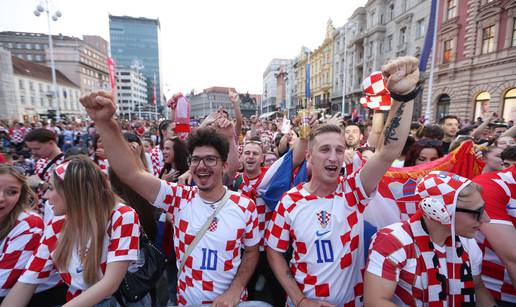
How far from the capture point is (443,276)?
5.11 feet

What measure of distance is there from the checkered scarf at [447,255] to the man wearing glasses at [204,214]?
1.17m

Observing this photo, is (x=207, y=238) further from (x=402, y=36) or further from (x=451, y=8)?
(x=402, y=36)

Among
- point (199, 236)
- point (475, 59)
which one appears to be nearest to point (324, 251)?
point (199, 236)

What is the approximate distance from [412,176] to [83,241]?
2.93 metres

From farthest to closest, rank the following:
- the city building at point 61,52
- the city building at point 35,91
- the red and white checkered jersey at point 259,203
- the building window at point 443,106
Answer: the city building at point 61,52 < the city building at point 35,91 < the building window at point 443,106 < the red and white checkered jersey at point 259,203

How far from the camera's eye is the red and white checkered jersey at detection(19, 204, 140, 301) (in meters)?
1.69

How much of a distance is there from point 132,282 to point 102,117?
3.96 ft

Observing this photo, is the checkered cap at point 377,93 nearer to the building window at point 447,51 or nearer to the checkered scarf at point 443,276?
the checkered scarf at point 443,276

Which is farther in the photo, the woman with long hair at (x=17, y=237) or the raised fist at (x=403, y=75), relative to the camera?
the woman with long hair at (x=17, y=237)

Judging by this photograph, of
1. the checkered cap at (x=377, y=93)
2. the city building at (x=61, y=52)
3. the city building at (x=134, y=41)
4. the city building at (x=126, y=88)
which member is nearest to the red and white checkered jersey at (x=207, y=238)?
the checkered cap at (x=377, y=93)

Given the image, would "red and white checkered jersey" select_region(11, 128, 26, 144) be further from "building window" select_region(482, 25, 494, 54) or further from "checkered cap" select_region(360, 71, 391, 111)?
"building window" select_region(482, 25, 494, 54)

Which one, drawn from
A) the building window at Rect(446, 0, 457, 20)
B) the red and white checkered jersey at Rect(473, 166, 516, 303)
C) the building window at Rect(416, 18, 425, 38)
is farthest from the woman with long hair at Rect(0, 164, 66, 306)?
the building window at Rect(416, 18, 425, 38)

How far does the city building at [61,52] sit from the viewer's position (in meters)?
58.5

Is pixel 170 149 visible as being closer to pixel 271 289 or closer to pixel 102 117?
pixel 102 117
